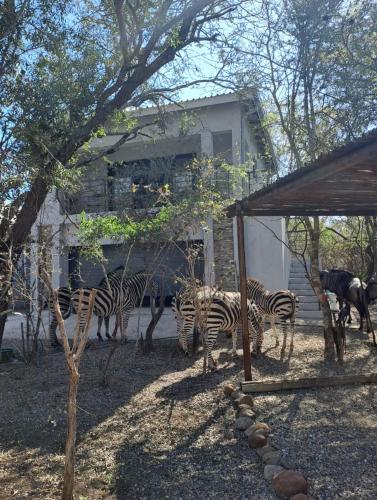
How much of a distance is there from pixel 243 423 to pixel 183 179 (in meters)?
9.68

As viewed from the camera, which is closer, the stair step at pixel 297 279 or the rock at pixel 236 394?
the rock at pixel 236 394

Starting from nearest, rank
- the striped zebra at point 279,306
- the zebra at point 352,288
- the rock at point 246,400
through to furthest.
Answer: the rock at point 246,400, the striped zebra at point 279,306, the zebra at point 352,288

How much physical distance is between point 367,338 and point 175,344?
472cm

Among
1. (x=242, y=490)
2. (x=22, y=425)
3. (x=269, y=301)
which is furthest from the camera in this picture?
(x=269, y=301)

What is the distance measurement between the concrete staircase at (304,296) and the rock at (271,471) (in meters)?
11.9

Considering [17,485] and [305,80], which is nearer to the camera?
[17,485]

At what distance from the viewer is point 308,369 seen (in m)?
8.66

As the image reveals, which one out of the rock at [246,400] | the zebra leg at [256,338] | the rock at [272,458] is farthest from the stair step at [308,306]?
the rock at [272,458]

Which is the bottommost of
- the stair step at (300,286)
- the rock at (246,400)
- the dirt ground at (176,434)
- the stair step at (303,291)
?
the dirt ground at (176,434)

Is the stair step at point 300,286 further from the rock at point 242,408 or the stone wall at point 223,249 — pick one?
the rock at point 242,408

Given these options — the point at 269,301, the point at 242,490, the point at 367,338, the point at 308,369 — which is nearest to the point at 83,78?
the point at 269,301

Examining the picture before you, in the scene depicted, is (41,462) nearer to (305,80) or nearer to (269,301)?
(269,301)

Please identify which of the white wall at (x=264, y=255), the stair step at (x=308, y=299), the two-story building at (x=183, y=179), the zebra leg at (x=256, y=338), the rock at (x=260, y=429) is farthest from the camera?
the stair step at (x=308, y=299)

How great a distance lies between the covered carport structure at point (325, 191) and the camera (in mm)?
4585
